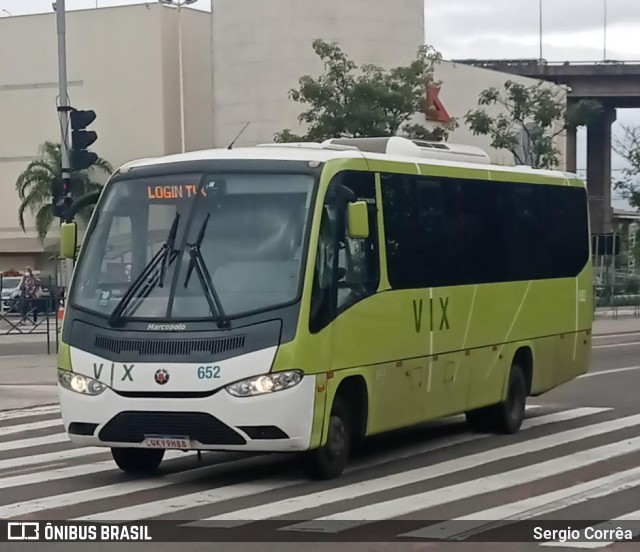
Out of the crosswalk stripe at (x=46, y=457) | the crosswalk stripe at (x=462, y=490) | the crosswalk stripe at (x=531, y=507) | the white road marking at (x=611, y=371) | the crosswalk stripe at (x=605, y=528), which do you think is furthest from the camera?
the white road marking at (x=611, y=371)

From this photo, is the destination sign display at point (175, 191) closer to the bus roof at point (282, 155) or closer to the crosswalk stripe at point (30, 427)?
the bus roof at point (282, 155)

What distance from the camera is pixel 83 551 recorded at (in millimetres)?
9117

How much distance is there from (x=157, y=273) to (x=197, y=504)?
2095 mm

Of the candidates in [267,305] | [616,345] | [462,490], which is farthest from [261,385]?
[616,345]

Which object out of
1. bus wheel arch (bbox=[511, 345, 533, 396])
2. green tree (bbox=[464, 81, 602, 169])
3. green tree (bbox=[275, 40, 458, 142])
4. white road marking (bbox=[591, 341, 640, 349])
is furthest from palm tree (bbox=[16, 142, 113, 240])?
bus wheel arch (bbox=[511, 345, 533, 396])

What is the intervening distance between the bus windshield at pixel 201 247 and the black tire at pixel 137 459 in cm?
148

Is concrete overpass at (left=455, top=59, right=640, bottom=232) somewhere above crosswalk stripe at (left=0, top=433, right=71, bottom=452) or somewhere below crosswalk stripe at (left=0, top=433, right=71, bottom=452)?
above

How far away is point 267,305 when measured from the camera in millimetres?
11422

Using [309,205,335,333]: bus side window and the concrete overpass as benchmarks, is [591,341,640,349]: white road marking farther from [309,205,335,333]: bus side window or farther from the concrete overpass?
the concrete overpass

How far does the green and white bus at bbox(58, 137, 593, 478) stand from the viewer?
36.9 feet

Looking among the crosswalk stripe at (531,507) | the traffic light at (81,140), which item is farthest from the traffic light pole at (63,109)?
the crosswalk stripe at (531,507)

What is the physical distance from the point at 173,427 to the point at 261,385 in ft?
2.70

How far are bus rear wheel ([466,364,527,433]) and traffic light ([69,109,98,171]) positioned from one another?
9.20 metres

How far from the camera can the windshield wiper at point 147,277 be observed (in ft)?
38.6
